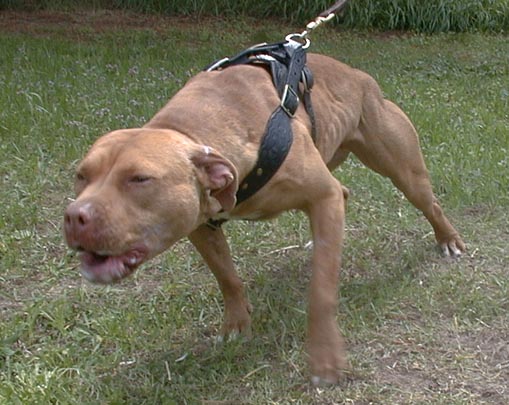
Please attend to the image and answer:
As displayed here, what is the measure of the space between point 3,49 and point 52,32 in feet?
6.64

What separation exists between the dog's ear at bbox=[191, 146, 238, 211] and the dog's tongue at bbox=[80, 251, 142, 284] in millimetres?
390

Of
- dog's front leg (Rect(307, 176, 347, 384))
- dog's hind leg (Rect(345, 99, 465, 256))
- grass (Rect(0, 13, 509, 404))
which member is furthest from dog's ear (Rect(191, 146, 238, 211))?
dog's hind leg (Rect(345, 99, 465, 256))

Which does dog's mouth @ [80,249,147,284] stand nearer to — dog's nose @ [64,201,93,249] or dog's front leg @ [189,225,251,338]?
dog's nose @ [64,201,93,249]

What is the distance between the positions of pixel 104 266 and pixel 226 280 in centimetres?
119

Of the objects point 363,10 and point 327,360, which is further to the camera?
point 363,10

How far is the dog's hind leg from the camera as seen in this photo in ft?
16.2

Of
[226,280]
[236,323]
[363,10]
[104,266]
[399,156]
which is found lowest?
[363,10]

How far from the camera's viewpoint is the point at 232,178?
11.2 feet

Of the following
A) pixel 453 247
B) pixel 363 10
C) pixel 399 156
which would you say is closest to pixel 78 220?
pixel 399 156

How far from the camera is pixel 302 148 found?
3975 mm

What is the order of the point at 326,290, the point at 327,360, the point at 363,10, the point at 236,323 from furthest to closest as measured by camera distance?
the point at 363,10 < the point at 236,323 < the point at 326,290 < the point at 327,360

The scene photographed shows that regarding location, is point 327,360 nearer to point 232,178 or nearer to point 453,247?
point 232,178

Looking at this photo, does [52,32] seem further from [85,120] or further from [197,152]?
[197,152]

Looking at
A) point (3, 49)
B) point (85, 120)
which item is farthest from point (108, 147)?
point (3, 49)
